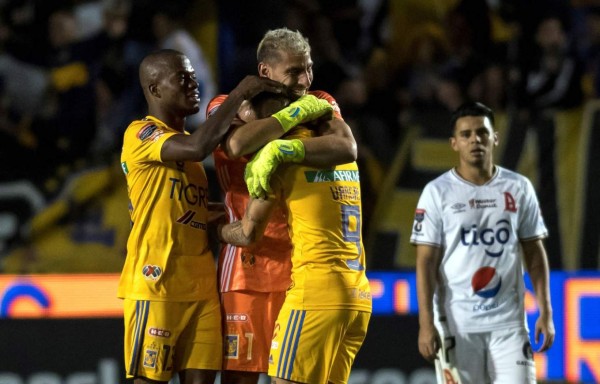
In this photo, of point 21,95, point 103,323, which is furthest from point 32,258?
point 21,95

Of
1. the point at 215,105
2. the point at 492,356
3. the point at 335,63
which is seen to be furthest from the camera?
the point at 335,63

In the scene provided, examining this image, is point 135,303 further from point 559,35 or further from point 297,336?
point 559,35

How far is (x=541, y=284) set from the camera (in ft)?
17.4

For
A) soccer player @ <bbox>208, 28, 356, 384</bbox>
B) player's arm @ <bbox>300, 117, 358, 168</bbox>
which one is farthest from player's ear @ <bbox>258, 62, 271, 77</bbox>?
player's arm @ <bbox>300, 117, 358, 168</bbox>

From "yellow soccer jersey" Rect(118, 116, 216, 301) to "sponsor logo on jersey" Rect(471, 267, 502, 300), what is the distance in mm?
1423

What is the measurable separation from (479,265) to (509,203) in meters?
0.37

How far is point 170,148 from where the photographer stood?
447 cm

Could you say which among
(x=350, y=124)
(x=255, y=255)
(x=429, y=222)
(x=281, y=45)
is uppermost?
(x=350, y=124)

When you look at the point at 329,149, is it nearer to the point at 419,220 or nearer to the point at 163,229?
the point at 163,229

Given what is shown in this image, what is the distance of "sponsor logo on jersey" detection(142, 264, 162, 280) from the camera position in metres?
4.57

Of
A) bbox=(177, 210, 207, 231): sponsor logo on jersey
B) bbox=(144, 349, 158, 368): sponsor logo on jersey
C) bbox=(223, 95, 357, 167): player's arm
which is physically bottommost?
bbox=(144, 349, 158, 368): sponsor logo on jersey

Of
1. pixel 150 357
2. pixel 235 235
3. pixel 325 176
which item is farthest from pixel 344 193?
pixel 150 357

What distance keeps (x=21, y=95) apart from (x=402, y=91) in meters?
2.82

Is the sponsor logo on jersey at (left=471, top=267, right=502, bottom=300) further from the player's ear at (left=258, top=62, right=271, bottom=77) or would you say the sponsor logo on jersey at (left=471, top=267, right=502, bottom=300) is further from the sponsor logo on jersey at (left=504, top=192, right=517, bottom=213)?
the player's ear at (left=258, top=62, right=271, bottom=77)
